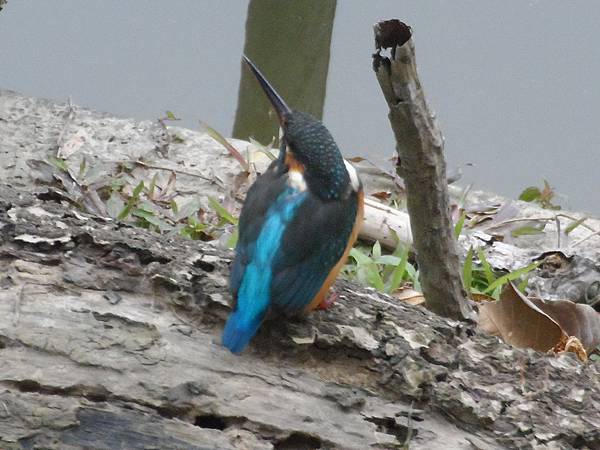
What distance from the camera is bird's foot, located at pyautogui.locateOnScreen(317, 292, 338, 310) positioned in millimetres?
2596

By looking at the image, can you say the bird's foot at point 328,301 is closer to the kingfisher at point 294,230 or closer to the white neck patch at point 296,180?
the kingfisher at point 294,230

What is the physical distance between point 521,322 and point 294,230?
96 centimetres

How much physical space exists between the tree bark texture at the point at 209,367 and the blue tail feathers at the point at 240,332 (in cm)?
6

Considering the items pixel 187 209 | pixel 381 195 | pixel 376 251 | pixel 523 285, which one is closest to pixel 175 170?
pixel 187 209

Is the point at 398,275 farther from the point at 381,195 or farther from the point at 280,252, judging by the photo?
the point at 280,252

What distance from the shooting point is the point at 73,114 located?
16.5 ft

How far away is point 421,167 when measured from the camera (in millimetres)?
2727

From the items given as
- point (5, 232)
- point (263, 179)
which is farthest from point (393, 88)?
point (5, 232)

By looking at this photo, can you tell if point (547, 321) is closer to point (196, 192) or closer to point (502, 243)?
point (502, 243)

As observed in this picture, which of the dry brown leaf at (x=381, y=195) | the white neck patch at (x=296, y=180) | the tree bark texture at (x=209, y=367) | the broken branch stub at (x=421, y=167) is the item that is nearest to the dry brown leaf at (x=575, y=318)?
the broken branch stub at (x=421, y=167)

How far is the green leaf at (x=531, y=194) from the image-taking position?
5.52m

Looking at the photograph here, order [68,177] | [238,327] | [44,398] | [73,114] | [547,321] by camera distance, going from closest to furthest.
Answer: [44,398] → [238,327] → [547,321] → [68,177] → [73,114]

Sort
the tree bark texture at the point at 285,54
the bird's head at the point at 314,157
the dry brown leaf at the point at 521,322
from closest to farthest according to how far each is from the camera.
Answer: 1. the bird's head at the point at 314,157
2. the dry brown leaf at the point at 521,322
3. the tree bark texture at the point at 285,54

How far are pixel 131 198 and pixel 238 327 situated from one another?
6.52 ft
